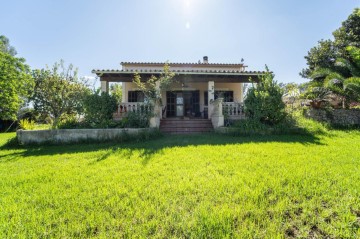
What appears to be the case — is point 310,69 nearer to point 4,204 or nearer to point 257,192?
point 257,192

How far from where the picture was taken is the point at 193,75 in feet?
38.6

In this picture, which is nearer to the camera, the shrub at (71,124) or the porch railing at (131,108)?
the shrub at (71,124)

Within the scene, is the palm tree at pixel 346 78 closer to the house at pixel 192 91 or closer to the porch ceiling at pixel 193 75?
the porch ceiling at pixel 193 75

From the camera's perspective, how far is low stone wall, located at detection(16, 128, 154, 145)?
7.98 meters

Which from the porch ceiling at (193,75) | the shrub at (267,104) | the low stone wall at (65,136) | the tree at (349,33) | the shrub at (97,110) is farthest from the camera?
the tree at (349,33)

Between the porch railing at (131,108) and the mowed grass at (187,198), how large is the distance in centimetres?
521

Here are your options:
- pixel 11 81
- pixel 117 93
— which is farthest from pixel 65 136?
pixel 117 93

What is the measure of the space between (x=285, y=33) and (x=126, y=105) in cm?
1154

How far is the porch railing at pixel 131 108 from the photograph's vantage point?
9.72m

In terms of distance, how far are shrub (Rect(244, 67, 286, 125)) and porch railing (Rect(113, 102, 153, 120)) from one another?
17.7ft

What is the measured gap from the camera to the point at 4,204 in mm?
2730

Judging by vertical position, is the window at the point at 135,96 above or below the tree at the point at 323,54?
below

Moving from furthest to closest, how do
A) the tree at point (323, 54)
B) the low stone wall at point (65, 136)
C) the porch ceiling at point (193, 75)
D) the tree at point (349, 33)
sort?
the tree at point (323, 54), the tree at point (349, 33), the porch ceiling at point (193, 75), the low stone wall at point (65, 136)

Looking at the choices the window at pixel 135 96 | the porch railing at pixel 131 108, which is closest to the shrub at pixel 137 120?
the porch railing at pixel 131 108
